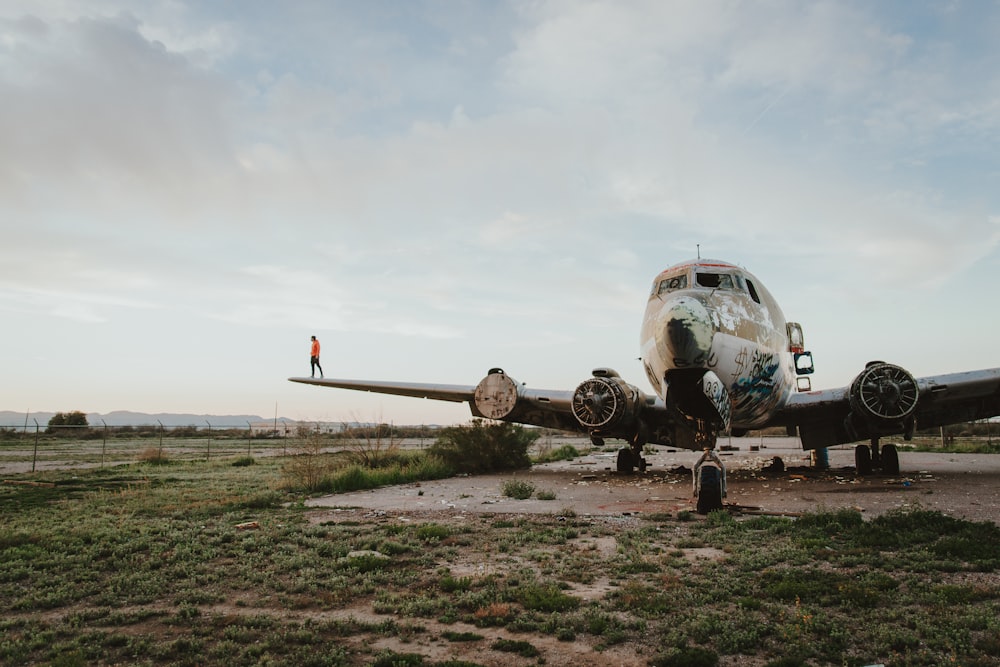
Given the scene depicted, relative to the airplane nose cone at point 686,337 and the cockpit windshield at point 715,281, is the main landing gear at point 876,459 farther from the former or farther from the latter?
the airplane nose cone at point 686,337

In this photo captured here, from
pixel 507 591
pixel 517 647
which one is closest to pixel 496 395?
pixel 507 591

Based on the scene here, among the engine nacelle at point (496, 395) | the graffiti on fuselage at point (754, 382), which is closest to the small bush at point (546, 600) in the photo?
the graffiti on fuselage at point (754, 382)

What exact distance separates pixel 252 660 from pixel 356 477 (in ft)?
36.2

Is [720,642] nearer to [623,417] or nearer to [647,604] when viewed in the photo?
[647,604]

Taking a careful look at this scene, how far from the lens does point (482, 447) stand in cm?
2022

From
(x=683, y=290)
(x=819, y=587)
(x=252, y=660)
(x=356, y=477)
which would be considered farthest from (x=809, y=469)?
(x=252, y=660)

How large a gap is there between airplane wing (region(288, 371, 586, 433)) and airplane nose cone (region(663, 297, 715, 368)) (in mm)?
7389

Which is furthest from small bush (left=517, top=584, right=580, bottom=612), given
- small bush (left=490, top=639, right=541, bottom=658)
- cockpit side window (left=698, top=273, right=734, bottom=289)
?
cockpit side window (left=698, top=273, right=734, bottom=289)

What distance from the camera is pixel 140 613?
4.86 metres

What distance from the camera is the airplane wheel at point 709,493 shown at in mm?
9188

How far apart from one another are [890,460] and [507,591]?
13432mm

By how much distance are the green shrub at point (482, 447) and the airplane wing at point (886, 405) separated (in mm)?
8557

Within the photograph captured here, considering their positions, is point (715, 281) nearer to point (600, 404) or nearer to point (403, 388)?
point (600, 404)

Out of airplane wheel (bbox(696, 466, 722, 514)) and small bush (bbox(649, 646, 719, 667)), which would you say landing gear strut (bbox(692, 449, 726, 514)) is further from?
small bush (bbox(649, 646, 719, 667))
